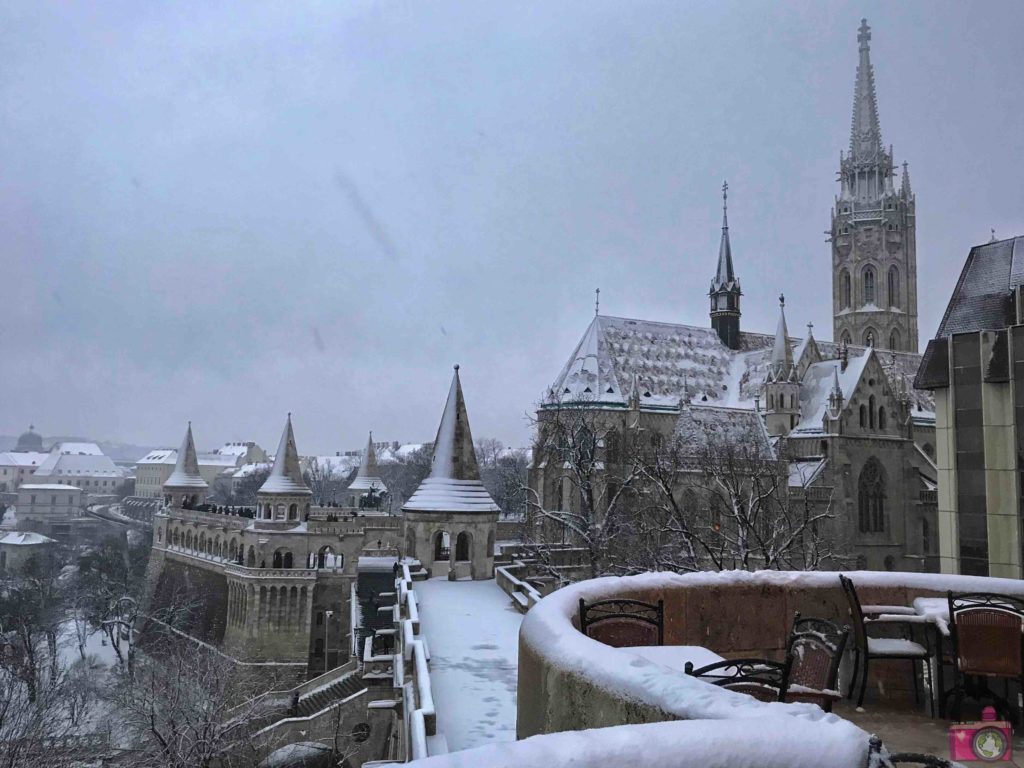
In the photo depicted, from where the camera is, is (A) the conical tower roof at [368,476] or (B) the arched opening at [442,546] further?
(A) the conical tower roof at [368,476]

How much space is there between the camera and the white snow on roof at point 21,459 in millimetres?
153750

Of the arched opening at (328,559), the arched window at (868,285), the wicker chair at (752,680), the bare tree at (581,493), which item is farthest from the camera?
the arched window at (868,285)

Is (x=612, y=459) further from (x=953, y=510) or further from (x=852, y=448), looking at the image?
(x=953, y=510)

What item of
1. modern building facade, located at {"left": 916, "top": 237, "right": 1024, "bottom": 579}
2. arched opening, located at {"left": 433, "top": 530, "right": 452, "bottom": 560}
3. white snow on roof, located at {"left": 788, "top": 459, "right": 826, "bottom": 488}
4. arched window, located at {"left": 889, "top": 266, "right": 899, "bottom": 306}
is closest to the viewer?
modern building facade, located at {"left": 916, "top": 237, "right": 1024, "bottom": 579}

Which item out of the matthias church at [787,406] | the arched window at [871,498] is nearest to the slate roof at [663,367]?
the matthias church at [787,406]

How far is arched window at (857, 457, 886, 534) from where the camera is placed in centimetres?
4491

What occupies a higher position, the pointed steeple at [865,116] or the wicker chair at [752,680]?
the pointed steeple at [865,116]

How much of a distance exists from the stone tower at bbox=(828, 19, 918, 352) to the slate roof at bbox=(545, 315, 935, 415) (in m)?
15.2

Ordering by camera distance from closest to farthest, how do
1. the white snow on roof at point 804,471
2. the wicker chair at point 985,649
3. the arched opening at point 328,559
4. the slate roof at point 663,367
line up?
the wicker chair at point 985,649
the white snow on roof at point 804,471
the slate roof at point 663,367
the arched opening at point 328,559

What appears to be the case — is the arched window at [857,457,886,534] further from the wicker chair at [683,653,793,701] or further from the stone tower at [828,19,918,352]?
the wicker chair at [683,653,793,701]

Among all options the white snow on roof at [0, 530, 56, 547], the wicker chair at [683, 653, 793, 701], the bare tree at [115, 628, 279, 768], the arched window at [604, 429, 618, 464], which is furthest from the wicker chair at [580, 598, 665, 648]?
the white snow on roof at [0, 530, 56, 547]

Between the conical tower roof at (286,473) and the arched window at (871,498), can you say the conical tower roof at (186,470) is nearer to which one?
the conical tower roof at (286,473)

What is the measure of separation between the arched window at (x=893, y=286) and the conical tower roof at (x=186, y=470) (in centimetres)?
5866

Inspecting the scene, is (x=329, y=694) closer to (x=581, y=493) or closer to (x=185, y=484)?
(x=581, y=493)
